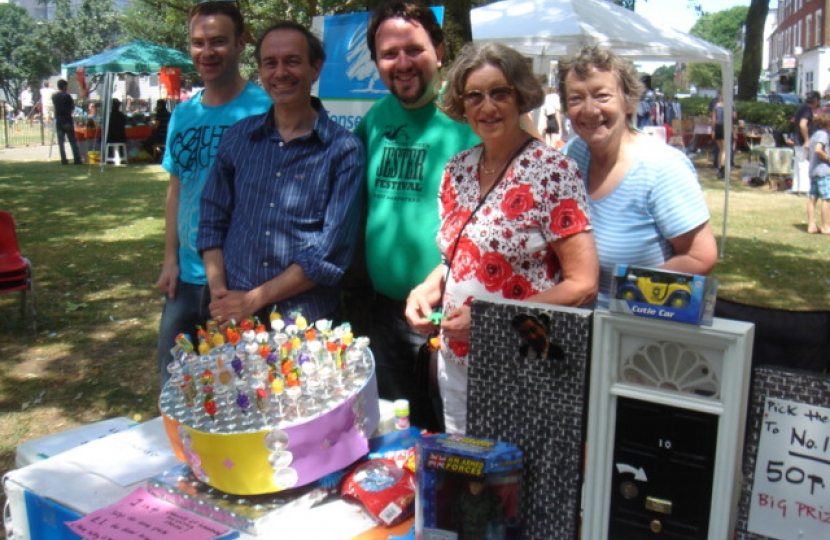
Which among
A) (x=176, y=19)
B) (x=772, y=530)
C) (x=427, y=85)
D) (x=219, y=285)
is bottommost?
(x=772, y=530)

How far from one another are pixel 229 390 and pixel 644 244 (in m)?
1.15

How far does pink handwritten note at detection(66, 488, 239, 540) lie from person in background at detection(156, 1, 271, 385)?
1033 mm

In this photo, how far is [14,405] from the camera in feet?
15.2

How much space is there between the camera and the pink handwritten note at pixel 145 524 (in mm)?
1670

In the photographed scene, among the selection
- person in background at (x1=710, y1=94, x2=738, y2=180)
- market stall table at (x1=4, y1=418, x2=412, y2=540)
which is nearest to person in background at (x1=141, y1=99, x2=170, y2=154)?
person in background at (x1=710, y1=94, x2=738, y2=180)

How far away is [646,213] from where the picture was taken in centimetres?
219

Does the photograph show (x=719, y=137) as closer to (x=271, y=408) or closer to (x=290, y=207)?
(x=290, y=207)

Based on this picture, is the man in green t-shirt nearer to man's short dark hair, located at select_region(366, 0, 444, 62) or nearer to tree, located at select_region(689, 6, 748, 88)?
man's short dark hair, located at select_region(366, 0, 444, 62)

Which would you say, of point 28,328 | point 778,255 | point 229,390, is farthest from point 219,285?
point 778,255

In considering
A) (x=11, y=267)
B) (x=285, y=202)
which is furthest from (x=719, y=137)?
(x=285, y=202)

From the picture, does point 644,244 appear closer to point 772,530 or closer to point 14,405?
point 772,530

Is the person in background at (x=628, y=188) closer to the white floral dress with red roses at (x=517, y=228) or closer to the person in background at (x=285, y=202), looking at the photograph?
the white floral dress with red roses at (x=517, y=228)

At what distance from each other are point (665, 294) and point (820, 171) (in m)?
9.70

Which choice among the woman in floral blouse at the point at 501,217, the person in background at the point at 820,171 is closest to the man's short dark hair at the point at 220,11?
the woman in floral blouse at the point at 501,217
